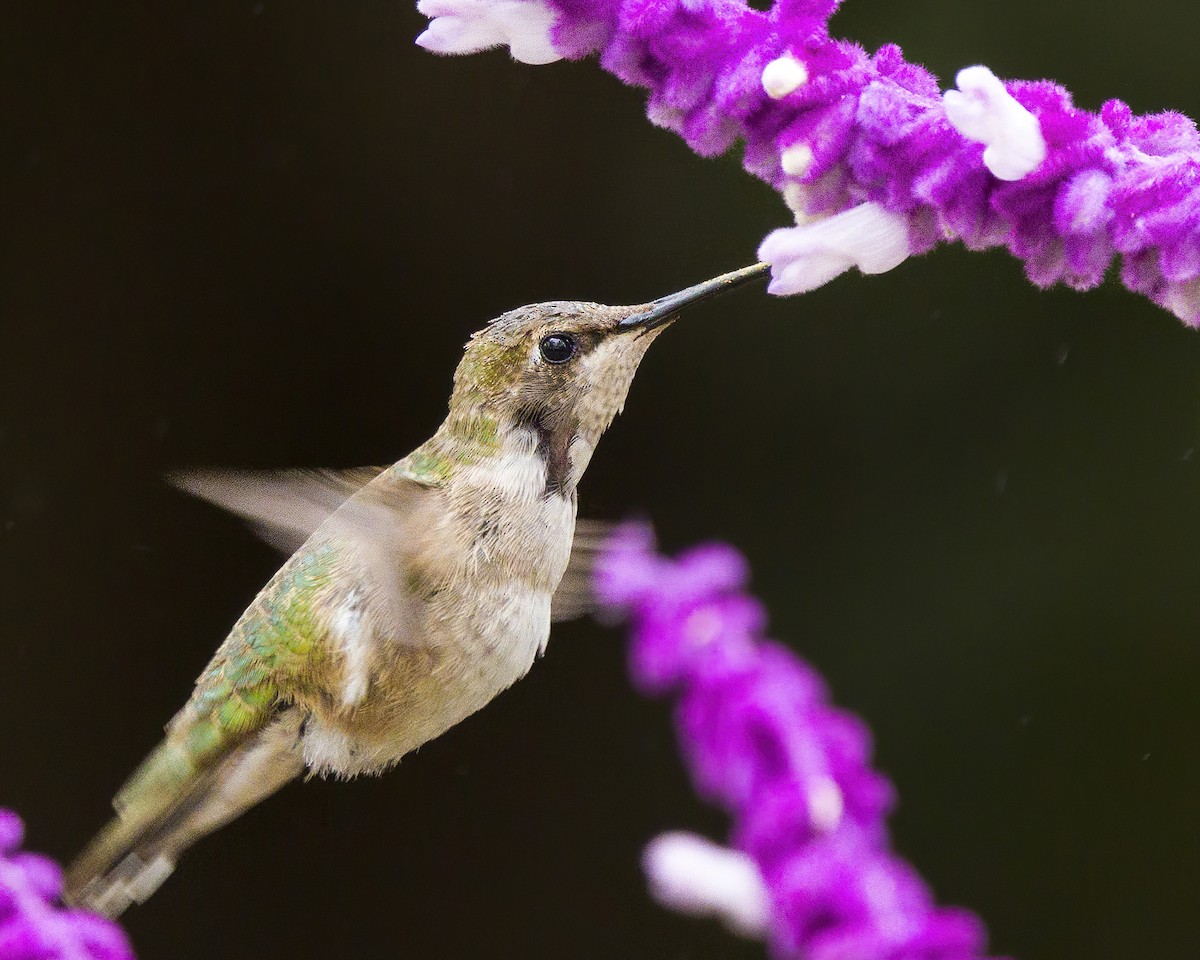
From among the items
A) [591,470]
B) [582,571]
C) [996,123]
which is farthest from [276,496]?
[591,470]

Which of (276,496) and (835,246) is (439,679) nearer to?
(276,496)

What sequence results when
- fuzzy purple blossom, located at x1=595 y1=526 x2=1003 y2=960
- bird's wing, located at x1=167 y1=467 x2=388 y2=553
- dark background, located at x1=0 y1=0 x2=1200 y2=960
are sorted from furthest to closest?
1. dark background, located at x1=0 y1=0 x2=1200 y2=960
2. bird's wing, located at x1=167 y1=467 x2=388 y2=553
3. fuzzy purple blossom, located at x1=595 y1=526 x2=1003 y2=960

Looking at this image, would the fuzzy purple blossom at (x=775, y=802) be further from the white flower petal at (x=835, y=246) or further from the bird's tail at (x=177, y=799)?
the bird's tail at (x=177, y=799)

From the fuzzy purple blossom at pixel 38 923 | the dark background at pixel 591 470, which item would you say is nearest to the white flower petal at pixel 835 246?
the fuzzy purple blossom at pixel 38 923

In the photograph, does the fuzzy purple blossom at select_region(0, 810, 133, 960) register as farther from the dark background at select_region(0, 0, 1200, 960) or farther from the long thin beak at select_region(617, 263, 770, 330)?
the dark background at select_region(0, 0, 1200, 960)

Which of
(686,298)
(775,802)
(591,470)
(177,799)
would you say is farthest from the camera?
(591,470)

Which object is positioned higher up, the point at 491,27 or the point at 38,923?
the point at 491,27

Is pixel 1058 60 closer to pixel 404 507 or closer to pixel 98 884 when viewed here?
pixel 404 507

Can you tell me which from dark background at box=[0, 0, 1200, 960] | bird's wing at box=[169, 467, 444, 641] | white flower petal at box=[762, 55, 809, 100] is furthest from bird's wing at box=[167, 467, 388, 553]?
dark background at box=[0, 0, 1200, 960]
